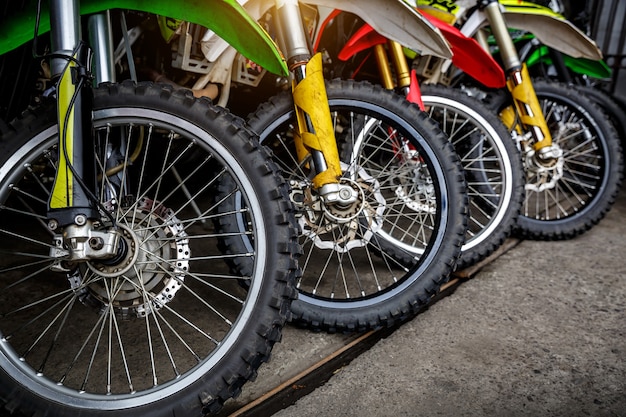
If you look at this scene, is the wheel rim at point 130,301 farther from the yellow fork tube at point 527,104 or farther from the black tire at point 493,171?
the yellow fork tube at point 527,104

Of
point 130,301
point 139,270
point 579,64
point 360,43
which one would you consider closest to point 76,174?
point 139,270

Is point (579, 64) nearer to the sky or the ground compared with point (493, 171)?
nearer to the sky

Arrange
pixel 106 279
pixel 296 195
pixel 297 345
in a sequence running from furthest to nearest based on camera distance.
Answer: pixel 296 195 → pixel 297 345 → pixel 106 279

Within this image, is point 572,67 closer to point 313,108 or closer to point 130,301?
point 313,108

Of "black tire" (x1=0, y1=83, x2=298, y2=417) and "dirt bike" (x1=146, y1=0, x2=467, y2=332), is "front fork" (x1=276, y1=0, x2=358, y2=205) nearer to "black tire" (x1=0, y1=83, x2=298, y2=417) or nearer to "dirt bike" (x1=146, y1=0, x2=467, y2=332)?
"dirt bike" (x1=146, y1=0, x2=467, y2=332)

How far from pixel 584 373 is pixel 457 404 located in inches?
17.6

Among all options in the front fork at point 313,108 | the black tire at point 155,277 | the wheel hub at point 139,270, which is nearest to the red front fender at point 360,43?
the front fork at point 313,108

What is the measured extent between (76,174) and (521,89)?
2219 mm

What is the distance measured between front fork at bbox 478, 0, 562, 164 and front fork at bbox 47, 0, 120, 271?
83.7 inches

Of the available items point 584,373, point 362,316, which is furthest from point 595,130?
point 362,316

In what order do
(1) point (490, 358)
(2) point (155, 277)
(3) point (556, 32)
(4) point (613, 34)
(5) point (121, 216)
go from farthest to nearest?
(4) point (613, 34) < (3) point (556, 32) < (1) point (490, 358) < (2) point (155, 277) < (5) point (121, 216)

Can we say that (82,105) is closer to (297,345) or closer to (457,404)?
(297,345)

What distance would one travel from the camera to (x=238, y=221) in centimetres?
171

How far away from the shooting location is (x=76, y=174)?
1.13m
